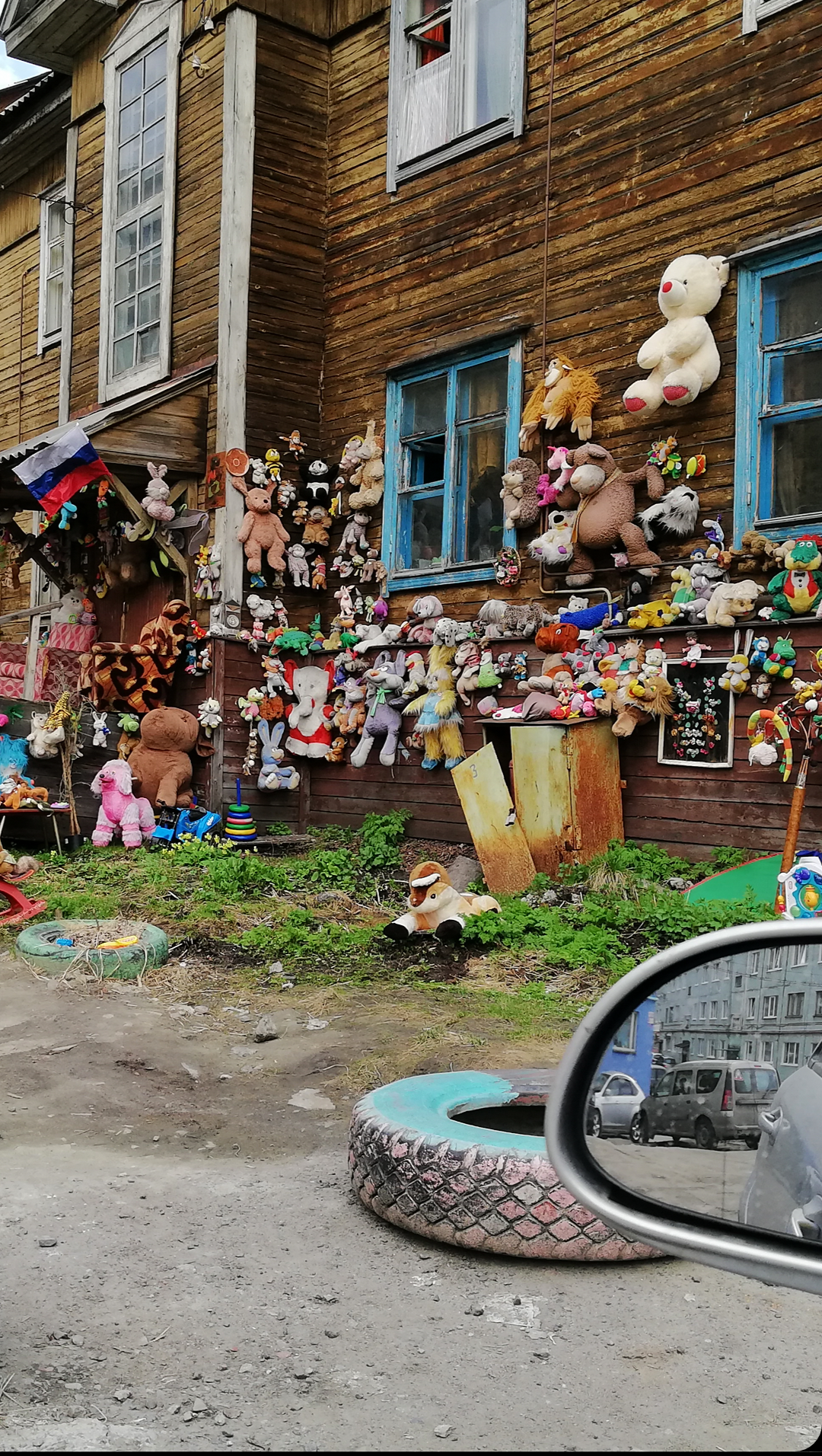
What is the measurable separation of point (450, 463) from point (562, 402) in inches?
60.7

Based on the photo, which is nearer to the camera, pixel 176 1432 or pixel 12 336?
pixel 176 1432

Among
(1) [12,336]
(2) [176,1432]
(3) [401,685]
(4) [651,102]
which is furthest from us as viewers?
(1) [12,336]

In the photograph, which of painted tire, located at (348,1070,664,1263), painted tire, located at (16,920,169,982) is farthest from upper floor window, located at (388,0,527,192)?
painted tire, located at (348,1070,664,1263)

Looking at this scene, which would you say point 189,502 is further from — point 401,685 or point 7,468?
point 401,685

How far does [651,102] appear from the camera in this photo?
8.40m

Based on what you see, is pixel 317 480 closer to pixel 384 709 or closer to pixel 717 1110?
pixel 384 709

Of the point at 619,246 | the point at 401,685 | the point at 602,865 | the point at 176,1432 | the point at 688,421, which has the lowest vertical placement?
the point at 176,1432

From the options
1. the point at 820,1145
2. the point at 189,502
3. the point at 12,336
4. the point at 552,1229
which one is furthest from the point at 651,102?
the point at 12,336

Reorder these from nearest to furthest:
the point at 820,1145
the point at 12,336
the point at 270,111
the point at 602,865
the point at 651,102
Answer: the point at 820,1145 < the point at 602,865 < the point at 651,102 < the point at 270,111 < the point at 12,336

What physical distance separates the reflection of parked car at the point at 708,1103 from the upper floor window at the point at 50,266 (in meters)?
16.8

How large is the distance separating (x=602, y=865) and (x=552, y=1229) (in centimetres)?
475

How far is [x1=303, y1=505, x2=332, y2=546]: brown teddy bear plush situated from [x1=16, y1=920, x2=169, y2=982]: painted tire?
5.16 m

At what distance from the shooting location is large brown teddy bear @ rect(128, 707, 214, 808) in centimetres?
1047

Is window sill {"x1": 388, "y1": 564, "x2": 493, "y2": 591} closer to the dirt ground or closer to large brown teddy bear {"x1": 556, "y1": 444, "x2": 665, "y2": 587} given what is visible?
large brown teddy bear {"x1": 556, "y1": 444, "x2": 665, "y2": 587}
